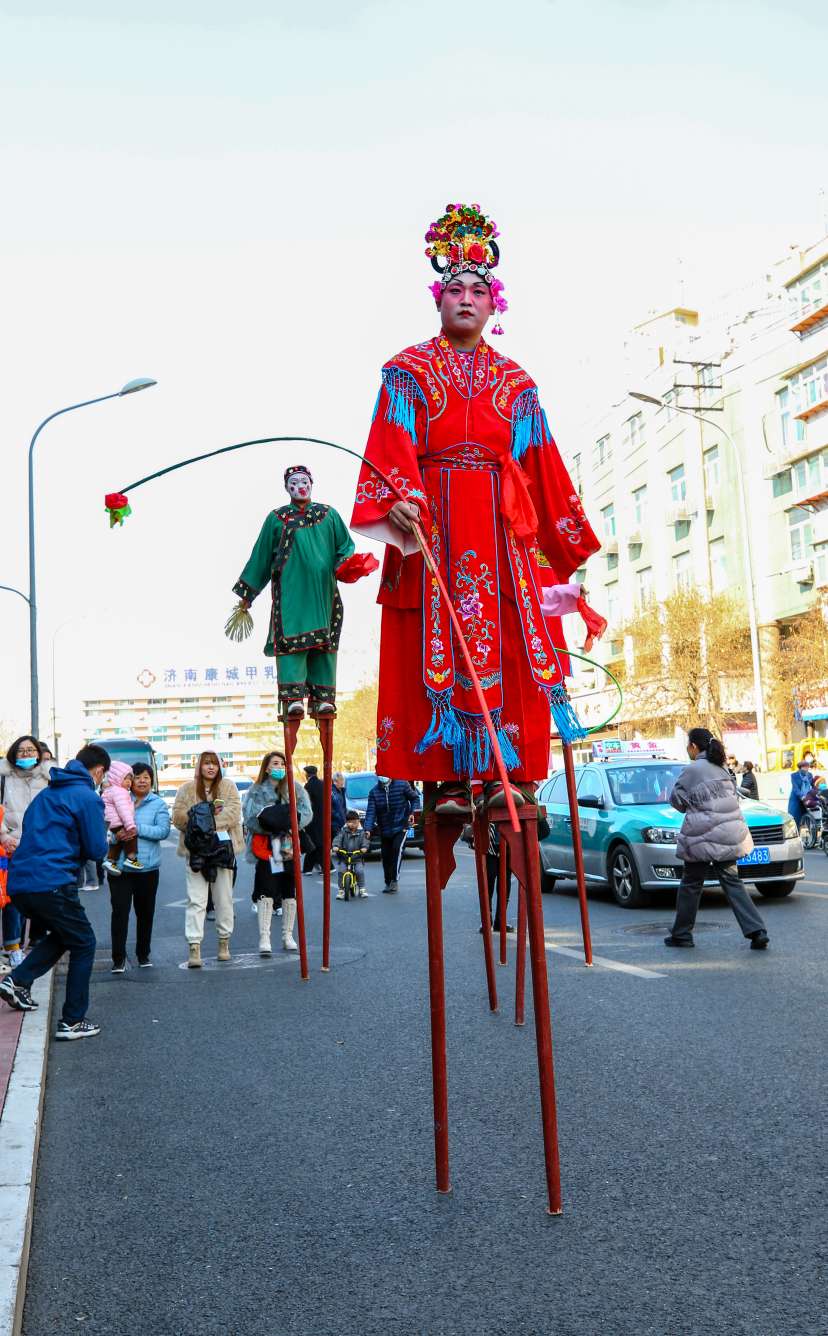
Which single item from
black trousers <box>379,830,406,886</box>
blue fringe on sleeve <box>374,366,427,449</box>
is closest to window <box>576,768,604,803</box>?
black trousers <box>379,830,406,886</box>

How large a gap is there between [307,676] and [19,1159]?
373cm

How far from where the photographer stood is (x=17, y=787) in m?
11.4

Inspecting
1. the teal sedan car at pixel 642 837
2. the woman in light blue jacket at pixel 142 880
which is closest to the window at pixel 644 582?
the teal sedan car at pixel 642 837

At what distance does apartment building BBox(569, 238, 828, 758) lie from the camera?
4584cm

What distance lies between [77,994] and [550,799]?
33.8ft

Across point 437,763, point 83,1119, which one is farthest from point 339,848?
point 437,763

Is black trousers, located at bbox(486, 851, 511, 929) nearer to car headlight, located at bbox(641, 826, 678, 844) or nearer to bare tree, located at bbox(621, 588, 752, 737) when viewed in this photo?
car headlight, located at bbox(641, 826, 678, 844)

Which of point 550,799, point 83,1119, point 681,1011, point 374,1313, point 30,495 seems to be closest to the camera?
point 374,1313

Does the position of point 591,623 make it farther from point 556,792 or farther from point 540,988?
point 556,792

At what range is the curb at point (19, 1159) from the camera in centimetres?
351

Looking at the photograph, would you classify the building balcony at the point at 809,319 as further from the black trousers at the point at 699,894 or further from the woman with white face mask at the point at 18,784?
the woman with white face mask at the point at 18,784

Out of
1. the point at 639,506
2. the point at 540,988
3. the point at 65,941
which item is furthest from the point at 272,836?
the point at 639,506

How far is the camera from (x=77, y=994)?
7.94 meters

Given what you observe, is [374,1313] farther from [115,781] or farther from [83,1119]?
[115,781]
